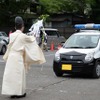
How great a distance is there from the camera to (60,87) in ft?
38.0

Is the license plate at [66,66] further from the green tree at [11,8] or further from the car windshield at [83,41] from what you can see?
the green tree at [11,8]

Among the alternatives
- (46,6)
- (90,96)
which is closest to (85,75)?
(90,96)

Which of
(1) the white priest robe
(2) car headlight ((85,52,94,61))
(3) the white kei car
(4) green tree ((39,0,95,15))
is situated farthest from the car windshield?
(4) green tree ((39,0,95,15))

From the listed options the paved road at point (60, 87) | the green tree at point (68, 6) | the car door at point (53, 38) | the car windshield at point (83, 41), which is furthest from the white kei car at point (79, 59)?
the green tree at point (68, 6)

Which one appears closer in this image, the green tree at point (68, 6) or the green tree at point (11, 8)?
the green tree at point (68, 6)

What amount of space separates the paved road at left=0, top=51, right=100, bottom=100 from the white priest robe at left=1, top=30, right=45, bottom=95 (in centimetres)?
45

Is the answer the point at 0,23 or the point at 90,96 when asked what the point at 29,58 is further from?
the point at 0,23

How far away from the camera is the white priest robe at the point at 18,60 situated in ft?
30.5

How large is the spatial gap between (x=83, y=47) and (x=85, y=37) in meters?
0.76

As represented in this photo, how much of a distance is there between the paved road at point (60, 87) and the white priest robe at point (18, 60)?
451 millimetres

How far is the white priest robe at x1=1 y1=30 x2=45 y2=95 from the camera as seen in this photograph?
Result: 9289 millimetres

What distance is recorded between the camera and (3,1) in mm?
46000

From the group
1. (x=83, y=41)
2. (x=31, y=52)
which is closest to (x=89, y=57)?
(x=83, y=41)

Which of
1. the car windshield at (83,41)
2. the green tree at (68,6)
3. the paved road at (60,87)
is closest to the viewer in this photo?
the paved road at (60,87)
